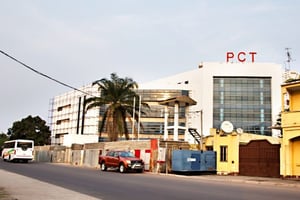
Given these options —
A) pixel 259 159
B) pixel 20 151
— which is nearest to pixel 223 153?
pixel 259 159

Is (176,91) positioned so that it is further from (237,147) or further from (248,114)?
(237,147)

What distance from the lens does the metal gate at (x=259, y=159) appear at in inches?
1096

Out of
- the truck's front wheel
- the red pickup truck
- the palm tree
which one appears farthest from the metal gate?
the palm tree

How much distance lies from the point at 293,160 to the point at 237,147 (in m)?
5.14

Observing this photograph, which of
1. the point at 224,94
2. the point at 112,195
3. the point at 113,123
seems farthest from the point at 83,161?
the point at 224,94

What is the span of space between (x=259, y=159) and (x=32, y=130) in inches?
2900

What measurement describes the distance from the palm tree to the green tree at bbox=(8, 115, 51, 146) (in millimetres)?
51615

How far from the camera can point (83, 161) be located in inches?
1825

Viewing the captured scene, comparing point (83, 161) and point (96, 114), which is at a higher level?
point (96, 114)

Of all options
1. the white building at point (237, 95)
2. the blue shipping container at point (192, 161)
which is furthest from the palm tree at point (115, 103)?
the white building at point (237, 95)

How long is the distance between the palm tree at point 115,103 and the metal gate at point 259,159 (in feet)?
57.6

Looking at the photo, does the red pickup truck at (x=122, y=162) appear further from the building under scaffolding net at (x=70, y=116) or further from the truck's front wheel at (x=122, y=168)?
the building under scaffolding net at (x=70, y=116)

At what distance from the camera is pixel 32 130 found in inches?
3676

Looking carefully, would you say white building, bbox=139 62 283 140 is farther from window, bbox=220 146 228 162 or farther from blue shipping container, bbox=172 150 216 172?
blue shipping container, bbox=172 150 216 172
